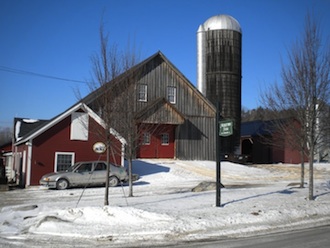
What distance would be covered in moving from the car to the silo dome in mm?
24974

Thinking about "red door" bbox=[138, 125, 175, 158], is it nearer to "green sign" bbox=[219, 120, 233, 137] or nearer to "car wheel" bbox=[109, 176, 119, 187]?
"car wheel" bbox=[109, 176, 119, 187]

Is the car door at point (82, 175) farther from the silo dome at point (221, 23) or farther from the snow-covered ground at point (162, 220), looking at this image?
the silo dome at point (221, 23)

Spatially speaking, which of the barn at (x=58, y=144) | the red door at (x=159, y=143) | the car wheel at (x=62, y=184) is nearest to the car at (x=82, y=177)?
the car wheel at (x=62, y=184)

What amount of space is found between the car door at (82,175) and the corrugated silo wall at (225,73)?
71.8 ft

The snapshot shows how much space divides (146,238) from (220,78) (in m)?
33.5

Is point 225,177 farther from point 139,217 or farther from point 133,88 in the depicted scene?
point 139,217

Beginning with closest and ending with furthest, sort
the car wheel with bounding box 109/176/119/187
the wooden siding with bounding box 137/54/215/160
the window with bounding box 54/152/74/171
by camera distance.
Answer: the car wheel with bounding box 109/176/119/187
the window with bounding box 54/152/74/171
the wooden siding with bounding box 137/54/215/160

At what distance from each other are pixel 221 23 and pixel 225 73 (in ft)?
18.0

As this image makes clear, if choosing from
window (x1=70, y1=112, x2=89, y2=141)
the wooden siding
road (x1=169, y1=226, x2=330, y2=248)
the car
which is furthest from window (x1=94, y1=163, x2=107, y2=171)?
road (x1=169, y1=226, x2=330, y2=248)

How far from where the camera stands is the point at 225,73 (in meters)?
41.4

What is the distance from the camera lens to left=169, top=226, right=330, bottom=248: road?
8758 millimetres

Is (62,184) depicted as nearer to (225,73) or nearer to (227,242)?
(227,242)

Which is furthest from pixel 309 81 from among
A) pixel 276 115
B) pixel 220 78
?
pixel 220 78

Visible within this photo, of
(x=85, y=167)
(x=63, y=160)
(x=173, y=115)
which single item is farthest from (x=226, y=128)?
(x=173, y=115)
